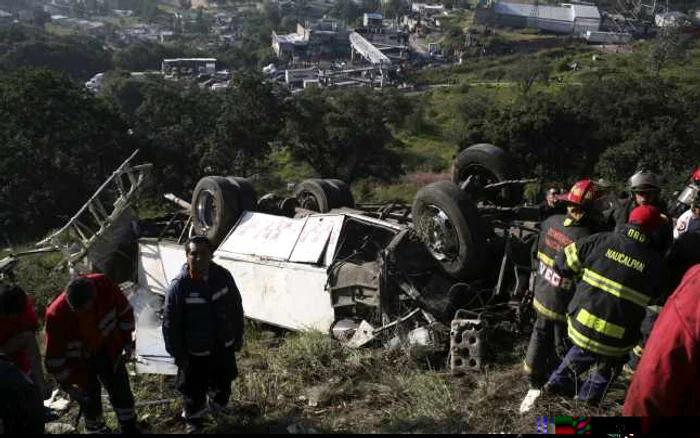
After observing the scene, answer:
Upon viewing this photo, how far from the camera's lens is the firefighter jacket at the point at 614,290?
9.02ft

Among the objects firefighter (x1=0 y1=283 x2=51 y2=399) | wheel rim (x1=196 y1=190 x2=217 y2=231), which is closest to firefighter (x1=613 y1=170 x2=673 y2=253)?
firefighter (x1=0 y1=283 x2=51 y2=399)

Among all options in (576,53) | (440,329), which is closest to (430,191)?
(440,329)

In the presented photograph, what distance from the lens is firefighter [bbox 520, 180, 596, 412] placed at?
322 cm

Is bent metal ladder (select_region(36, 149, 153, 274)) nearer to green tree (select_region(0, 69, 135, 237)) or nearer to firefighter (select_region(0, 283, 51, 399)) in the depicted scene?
firefighter (select_region(0, 283, 51, 399))

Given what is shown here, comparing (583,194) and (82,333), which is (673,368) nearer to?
(583,194)

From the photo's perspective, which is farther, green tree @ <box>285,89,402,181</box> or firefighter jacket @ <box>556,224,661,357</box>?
green tree @ <box>285,89,402,181</box>

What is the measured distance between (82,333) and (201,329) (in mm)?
638

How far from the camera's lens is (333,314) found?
15.9 feet

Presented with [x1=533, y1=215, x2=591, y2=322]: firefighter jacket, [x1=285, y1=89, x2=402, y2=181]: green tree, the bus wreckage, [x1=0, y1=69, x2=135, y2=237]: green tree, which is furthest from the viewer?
[x1=285, y1=89, x2=402, y2=181]: green tree

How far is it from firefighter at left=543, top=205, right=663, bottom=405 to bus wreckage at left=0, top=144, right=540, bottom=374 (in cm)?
102

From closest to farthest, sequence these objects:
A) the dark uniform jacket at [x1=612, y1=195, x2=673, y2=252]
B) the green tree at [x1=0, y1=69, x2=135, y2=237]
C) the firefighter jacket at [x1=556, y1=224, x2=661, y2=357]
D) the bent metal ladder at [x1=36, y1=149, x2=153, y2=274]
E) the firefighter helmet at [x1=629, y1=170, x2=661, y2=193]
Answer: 1. the firefighter jacket at [x1=556, y1=224, x2=661, y2=357]
2. the dark uniform jacket at [x1=612, y1=195, x2=673, y2=252]
3. the firefighter helmet at [x1=629, y1=170, x2=661, y2=193]
4. the bent metal ladder at [x1=36, y1=149, x2=153, y2=274]
5. the green tree at [x1=0, y1=69, x2=135, y2=237]

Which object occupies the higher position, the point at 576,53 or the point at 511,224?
the point at 511,224

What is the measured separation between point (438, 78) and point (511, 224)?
53.3m

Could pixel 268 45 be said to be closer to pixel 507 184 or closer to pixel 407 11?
pixel 407 11
